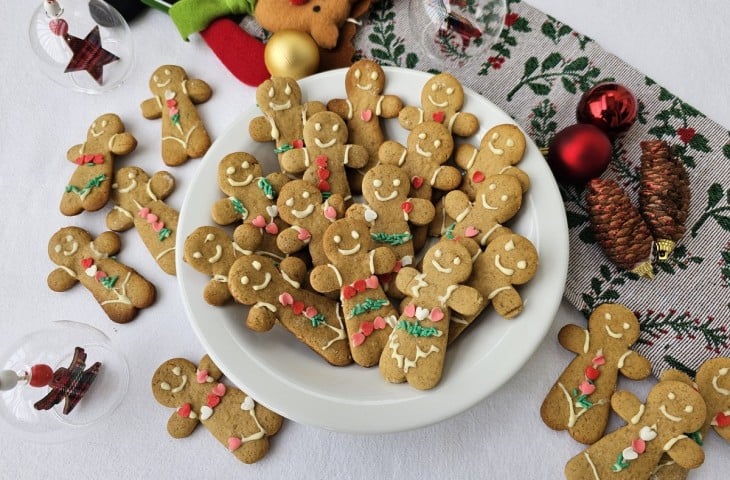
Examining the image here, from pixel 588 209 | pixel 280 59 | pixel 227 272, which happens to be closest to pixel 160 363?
pixel 227 272

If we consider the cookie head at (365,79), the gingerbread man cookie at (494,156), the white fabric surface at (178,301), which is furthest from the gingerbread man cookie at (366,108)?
the white fabric surface at (178,301)

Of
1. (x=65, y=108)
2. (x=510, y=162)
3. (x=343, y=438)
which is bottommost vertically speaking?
(x=343, y=438)

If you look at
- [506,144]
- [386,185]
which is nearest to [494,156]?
[506,144]

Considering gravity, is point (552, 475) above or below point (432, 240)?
below

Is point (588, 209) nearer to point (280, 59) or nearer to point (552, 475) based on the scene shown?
point (552, 475)

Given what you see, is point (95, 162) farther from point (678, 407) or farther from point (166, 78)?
point (678, 407)

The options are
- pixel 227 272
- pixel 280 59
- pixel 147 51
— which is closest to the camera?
pixel 227 272
